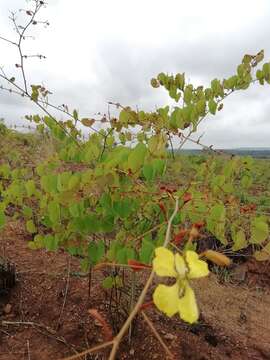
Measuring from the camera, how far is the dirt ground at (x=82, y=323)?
2047 mm

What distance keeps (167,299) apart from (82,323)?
1.96 m

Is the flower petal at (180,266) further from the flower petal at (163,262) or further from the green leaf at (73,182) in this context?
the green leaf at (73,182)

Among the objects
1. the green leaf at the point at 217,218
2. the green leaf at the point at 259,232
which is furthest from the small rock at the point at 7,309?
the green leaf at the point at 259,232

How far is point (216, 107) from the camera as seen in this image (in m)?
1.83

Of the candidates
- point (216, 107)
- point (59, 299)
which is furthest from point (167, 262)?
point (59, 299)

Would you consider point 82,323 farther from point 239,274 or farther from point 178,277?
point 239,274

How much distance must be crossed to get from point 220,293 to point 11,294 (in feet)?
6.02

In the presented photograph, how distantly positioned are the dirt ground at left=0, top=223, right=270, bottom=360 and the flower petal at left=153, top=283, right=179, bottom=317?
1466 mm

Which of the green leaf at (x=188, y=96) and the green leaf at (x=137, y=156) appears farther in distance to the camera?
the green leaf at (x=188, y=96)

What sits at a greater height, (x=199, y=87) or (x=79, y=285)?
(x=199, y=87)

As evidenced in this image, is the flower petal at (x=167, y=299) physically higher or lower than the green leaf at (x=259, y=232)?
higher

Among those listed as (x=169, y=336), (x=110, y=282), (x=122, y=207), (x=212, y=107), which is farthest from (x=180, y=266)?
(x=169, y=336)

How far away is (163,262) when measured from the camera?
45 cm

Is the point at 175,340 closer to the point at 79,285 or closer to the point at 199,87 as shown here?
the point at 79,285
